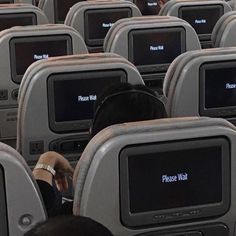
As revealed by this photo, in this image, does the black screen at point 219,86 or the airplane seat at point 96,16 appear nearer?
the black screen at point 219,86

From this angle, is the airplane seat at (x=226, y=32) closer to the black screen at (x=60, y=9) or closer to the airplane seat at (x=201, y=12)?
the airplane seat at (x=201, y=12)

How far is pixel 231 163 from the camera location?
5.52 ft

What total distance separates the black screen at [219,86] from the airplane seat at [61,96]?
0.91ft

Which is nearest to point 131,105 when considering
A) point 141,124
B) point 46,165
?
point 46,165

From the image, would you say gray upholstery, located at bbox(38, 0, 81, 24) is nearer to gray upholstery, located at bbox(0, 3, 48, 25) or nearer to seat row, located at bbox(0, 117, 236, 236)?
gray upholstery, located at bbox(0, 3, 48, 25)

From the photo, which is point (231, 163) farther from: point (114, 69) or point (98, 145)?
point (114, 69)

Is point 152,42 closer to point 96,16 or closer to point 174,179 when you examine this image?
point 96,16

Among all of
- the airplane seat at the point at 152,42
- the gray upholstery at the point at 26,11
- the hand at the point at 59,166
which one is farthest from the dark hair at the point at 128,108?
the gray upholstery at the point at 26,11

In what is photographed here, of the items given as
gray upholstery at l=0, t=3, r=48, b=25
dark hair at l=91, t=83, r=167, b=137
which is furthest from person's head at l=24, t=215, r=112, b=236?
gray upholstery at l=0, t=3, r=48, b=25

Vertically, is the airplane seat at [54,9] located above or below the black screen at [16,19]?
below

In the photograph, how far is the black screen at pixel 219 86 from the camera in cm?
272

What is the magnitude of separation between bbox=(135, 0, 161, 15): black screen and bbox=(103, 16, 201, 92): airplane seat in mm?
2496

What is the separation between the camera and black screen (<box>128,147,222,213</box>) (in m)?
1.60

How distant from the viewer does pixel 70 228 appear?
4.05 ft
